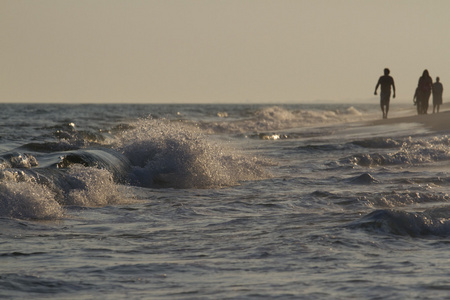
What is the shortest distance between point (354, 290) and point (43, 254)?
263 centimetres

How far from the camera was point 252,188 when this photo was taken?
10.8 m

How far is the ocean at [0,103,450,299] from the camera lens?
4.78 meters

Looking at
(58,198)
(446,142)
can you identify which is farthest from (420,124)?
(58,198)

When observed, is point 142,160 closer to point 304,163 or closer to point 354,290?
point 304,163

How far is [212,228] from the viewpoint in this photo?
705 cm

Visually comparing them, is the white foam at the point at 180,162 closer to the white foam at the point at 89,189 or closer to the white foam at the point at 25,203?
the white foam at the point at 89,189
